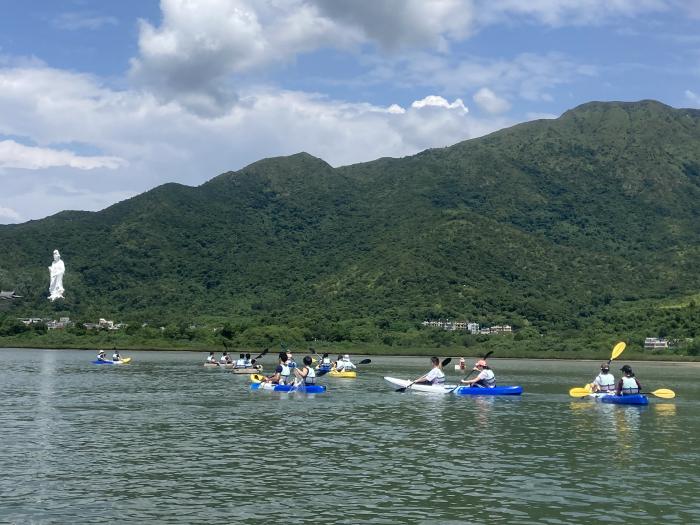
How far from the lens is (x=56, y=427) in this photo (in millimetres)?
29516

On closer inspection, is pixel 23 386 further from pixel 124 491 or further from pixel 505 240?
pixel 505 240

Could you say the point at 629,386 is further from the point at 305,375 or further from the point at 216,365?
the point at 216,365

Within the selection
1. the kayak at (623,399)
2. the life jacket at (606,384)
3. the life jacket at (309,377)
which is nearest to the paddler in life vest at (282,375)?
the life jacket at (309,377)

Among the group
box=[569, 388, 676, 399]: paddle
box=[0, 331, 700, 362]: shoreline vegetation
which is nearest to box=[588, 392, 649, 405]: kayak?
box=[569, 388, 676, 399]: paddle

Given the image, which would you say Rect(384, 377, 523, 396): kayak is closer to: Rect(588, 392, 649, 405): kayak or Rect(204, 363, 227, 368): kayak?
Rect(588, 392, 649, 405): kayak

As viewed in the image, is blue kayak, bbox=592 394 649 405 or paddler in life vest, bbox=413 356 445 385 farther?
paddler in life vest, bbox=413 356 445 385

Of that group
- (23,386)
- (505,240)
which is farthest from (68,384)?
(505,240)

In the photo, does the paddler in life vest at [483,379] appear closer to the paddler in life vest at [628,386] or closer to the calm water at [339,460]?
the calm water at [339,460]

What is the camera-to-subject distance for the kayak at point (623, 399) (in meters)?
41.8

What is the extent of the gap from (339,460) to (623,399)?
2408 cm

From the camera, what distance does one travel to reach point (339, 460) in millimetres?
23359

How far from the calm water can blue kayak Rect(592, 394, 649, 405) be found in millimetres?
590

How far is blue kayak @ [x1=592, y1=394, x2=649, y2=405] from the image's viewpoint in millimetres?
41781

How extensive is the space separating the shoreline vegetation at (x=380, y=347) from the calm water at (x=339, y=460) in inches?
2987
